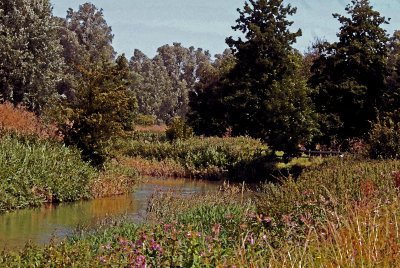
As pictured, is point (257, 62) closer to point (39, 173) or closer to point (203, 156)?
point (203, 156)

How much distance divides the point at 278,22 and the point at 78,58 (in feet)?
110

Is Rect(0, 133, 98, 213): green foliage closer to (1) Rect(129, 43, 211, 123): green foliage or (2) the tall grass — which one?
(2) the tall grass

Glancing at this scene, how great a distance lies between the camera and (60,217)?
15680 mm

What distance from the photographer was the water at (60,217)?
12906 mm

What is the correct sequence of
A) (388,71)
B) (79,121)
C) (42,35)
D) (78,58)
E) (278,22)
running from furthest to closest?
(78,58)
(278,22)
(42,35)
(388,71)
(79,121)

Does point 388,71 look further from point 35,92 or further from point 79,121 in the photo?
point 35,92

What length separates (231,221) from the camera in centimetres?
895

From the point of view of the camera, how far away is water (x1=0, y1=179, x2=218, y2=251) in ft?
42.3

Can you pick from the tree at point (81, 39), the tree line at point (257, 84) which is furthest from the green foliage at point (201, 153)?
the tree at point (81, 39)

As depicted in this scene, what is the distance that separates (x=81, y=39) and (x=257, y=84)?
4013 cm

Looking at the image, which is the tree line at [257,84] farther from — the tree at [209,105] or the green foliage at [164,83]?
the green foliage at [164,83]

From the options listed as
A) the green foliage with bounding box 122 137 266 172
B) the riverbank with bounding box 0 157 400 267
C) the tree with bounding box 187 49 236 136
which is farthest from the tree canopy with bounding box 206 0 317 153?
the riverbank with bounding box 0 157 400 267

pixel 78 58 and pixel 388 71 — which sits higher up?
pixel 78 58

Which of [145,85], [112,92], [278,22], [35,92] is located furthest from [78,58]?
[112,92]
